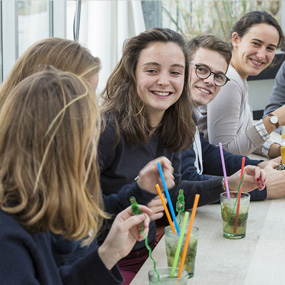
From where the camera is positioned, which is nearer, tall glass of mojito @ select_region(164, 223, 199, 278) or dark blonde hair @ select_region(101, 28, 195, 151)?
tall glass of mojito @ select_region(164, 223, 199, 278)

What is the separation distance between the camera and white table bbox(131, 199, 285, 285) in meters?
1.15

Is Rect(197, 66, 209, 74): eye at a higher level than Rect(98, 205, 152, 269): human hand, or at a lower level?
higher

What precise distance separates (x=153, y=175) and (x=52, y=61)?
1.35ft

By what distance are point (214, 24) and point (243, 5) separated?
1.13 ft

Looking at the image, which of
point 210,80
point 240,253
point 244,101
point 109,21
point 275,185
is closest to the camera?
point 240,253

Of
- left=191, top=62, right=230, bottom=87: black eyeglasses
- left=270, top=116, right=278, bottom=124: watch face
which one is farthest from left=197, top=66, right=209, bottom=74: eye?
left=270, top=116, right=278, bottom=124: watch face

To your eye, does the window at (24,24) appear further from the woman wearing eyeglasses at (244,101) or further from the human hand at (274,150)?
the human hand at (274,150)

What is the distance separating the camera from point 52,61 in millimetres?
1383

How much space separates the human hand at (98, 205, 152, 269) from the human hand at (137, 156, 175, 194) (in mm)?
265

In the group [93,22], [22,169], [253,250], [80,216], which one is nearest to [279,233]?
[253,250]

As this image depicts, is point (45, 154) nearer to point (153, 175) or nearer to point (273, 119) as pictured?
point (153, 175)

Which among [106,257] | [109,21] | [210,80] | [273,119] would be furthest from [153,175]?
[109,21]

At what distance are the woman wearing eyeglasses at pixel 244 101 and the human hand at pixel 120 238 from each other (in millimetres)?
1304

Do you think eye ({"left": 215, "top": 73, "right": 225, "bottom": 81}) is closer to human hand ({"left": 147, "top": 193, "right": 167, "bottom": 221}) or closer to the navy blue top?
the navy blue top
